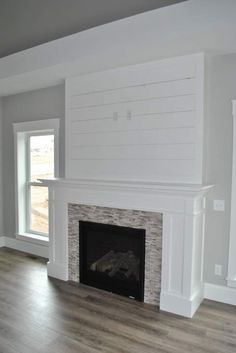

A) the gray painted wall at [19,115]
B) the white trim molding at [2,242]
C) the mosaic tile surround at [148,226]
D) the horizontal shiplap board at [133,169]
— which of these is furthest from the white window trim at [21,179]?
the mosaic tile surround at [148,226]

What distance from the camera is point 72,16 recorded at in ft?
9.38

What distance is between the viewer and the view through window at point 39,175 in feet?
14.6

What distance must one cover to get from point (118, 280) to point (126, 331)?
0.80m

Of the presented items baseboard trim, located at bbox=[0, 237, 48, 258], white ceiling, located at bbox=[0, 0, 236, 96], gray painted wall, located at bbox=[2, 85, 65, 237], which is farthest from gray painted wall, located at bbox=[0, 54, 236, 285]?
baseboard trim, located at bbox=[0, 237, 48, 258]

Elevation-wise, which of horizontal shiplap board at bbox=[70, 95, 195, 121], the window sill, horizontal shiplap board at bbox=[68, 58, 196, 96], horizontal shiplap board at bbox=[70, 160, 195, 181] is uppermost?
horizontal shiplap board at bbox=[68, 58, 196, 96]

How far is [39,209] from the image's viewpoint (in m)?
4.68

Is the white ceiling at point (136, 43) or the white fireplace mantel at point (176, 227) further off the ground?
the white ceiling at point (136, 43)

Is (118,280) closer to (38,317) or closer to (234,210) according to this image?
(38,317)

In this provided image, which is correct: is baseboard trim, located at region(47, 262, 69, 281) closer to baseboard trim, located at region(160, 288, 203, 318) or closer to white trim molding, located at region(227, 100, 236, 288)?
baseboard trim, located at region(160, 288, 203, 318)

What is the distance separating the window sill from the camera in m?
4.46

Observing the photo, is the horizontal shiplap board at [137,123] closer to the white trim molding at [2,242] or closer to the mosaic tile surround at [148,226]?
the mosaic tile surround at [148,226]

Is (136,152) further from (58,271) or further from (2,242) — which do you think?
(2,242)

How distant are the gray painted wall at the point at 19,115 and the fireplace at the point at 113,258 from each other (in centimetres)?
118

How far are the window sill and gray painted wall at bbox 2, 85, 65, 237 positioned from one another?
255mm
